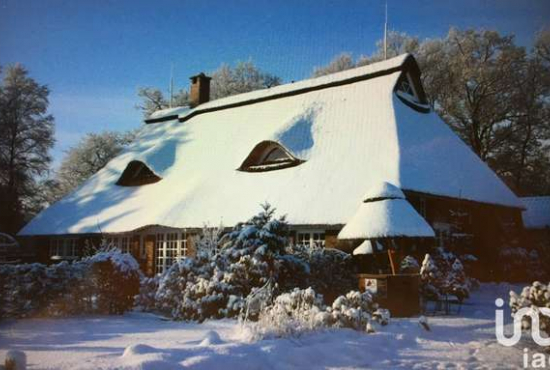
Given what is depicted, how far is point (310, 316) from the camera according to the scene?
299 inches

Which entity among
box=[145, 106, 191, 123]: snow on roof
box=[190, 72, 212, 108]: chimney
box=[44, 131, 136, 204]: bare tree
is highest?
box=[190, 72, 212, 108]: chimney

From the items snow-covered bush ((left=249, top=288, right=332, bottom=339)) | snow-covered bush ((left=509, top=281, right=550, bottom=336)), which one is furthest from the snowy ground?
snow-covered bush ((left=509, top=281, right=550, bottom=336))

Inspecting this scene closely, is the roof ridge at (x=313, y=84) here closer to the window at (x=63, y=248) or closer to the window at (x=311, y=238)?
the window at (x=311, y=238)

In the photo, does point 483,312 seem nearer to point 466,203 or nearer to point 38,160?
→ point 466,203

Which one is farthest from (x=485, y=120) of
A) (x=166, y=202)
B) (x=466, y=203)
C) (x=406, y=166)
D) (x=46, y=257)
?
(x=46, y=257)

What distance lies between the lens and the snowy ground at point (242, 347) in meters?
5.59

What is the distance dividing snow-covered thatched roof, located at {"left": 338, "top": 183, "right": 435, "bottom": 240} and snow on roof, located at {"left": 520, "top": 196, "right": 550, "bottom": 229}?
498 inches

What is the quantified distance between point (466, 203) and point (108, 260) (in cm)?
1120

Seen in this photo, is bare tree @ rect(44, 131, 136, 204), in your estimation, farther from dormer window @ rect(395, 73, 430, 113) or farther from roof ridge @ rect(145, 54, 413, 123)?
dormer window @ rect(395, 73, 430, 113)

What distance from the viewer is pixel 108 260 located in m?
10.4

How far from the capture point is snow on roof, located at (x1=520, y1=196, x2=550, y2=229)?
21.0 meters

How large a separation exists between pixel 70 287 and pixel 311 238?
6.42 metres

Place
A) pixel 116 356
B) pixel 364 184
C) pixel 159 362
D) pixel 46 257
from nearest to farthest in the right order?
pixel 159 362, pixel 116 356, pixel 364 184, pixel 46 257

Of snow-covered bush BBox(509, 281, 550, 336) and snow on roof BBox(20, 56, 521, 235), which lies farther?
snow on roof BBox(20, 56, 521, 235)
